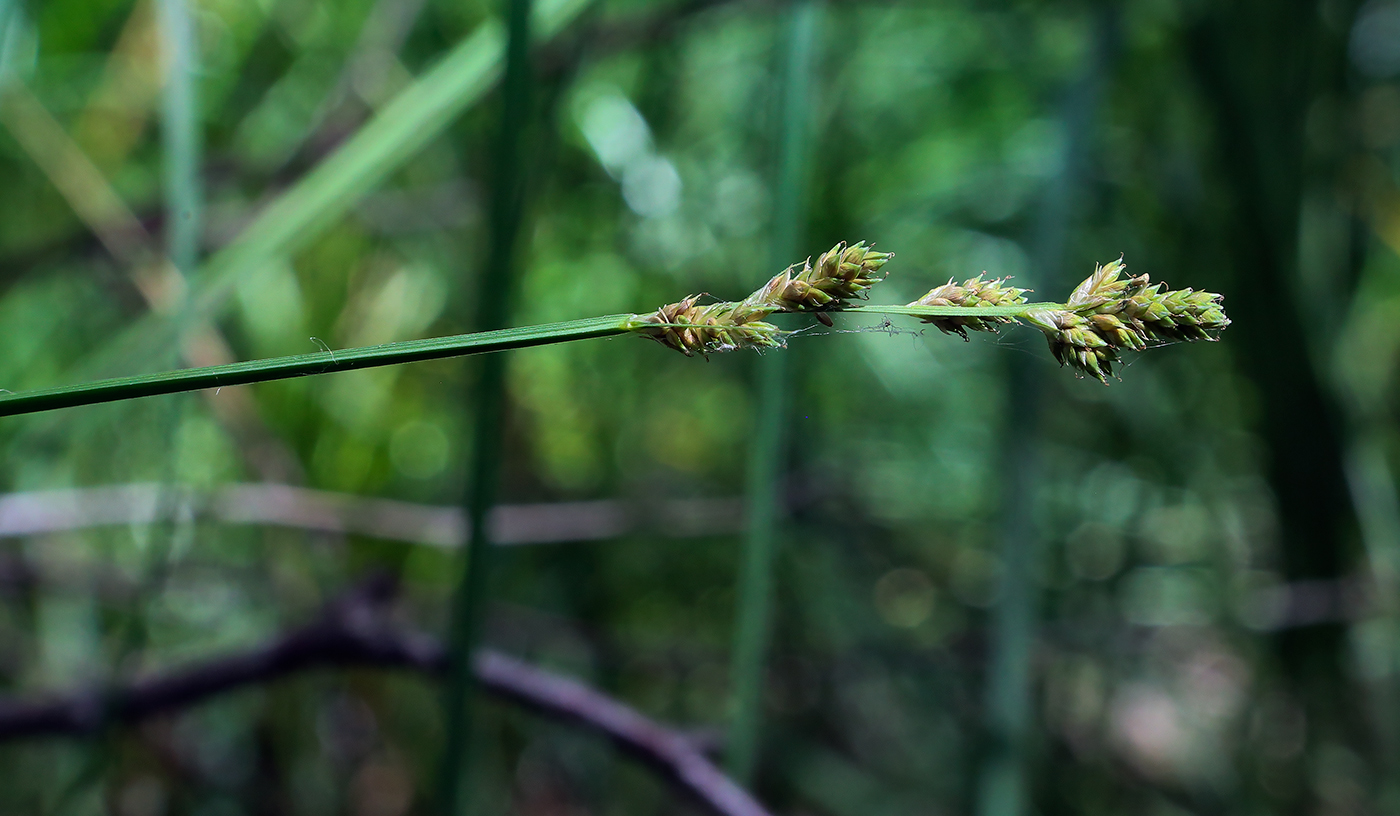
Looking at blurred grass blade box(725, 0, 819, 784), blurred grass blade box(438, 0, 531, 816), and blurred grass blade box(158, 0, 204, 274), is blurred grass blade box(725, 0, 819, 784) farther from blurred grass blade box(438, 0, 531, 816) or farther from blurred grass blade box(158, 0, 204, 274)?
blurred grass blade box(158, 0, 204, 274)

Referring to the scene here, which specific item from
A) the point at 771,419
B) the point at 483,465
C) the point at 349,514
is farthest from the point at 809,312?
the point at 349,514

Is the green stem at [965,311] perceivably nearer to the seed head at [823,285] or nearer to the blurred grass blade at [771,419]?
the seed head at [823,285]

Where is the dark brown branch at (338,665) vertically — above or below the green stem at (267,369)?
below

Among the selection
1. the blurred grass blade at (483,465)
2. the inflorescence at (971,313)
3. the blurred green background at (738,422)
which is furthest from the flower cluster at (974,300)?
the blurred green background at (738,422)

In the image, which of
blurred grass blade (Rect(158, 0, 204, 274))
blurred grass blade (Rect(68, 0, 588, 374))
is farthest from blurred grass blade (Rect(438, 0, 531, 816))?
blurred grass blade (Rect(158, 0, 204, 274))

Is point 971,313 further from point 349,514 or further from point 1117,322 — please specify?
point 349,514

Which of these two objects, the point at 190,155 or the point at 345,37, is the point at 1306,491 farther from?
the point at 345,37

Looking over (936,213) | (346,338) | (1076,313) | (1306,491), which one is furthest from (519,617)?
(1076,313)
